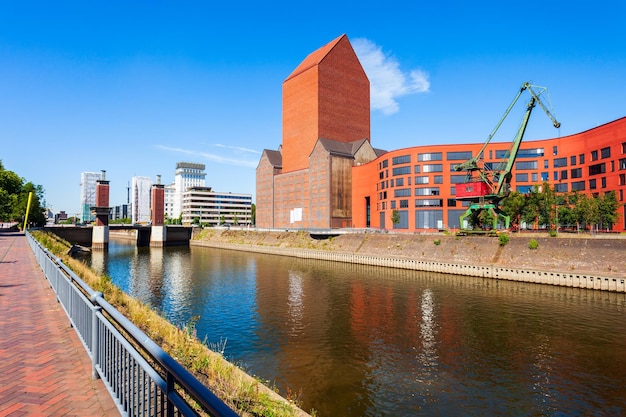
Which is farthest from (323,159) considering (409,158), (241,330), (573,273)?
(241,330)

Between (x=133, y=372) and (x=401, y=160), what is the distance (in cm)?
8289

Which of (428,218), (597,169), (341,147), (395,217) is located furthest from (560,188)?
(341,147)

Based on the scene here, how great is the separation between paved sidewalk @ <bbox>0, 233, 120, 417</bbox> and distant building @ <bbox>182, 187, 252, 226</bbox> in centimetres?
16322

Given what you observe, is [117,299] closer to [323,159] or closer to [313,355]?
[313,355]

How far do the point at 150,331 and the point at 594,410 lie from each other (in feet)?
53.3

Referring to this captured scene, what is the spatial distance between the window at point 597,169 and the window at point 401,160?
108ft

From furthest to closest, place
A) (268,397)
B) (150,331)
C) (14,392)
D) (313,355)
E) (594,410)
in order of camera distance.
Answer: (313,355)
(594,410)
(150,331)
(268,397)
(14,392)

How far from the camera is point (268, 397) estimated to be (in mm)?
10188

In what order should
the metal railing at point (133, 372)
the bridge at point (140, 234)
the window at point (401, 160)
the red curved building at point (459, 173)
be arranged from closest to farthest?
the metal railing at point (133, 372), the red curved building at point (459, 173), the window at point (401, 160), the bridge at point (140, 234)

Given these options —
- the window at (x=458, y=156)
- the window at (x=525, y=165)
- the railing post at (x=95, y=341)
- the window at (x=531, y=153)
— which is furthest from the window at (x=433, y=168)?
the railing post at (x=95, y=341)

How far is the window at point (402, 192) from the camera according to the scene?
82125mm

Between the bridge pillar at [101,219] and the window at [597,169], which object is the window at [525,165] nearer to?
the window at [597,169]

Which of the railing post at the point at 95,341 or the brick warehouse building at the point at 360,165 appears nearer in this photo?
the railing post at the point at 95,341

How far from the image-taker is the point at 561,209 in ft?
210
